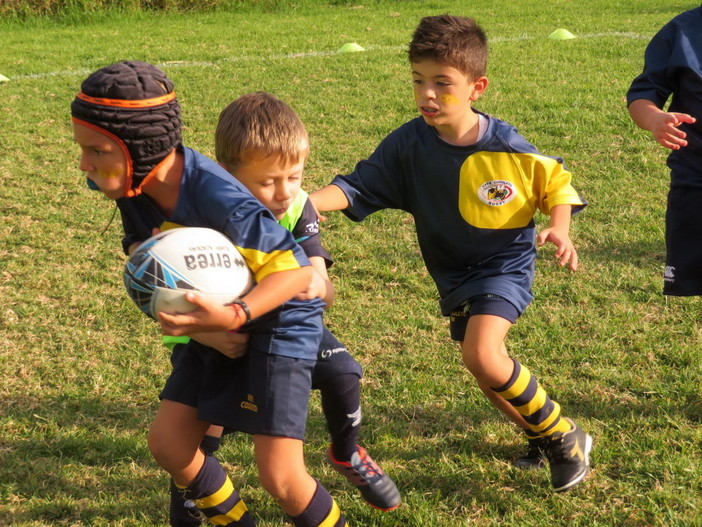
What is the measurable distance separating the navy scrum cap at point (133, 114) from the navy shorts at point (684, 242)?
2.31 meters

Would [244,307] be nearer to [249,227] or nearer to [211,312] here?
[211,312]

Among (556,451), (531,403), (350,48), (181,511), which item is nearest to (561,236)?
(531,403)

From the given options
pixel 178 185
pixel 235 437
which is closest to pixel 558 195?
pixel 178 185

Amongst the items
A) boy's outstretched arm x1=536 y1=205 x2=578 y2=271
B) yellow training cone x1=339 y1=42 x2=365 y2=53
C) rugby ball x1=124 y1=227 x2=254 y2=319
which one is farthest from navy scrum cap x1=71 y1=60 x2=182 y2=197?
yellow training cone x1=339 y1=42 x2=365 y2=53

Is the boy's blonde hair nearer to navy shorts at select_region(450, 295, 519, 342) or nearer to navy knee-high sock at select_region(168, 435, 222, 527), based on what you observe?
navy shorts at select_region(450, 295, 519, 342)

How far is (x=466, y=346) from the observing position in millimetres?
3463

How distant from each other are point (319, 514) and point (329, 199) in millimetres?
1328

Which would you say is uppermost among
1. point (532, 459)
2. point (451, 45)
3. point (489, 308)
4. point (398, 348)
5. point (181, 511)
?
point (451, 45)

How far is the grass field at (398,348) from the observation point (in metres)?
3.58

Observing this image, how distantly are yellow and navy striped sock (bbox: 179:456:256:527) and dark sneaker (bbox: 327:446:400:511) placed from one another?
0.48 meters

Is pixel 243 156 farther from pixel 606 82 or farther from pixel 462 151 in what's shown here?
pixel 606 82

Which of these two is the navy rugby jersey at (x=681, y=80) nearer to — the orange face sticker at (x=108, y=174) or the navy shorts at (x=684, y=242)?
the navy shorts at (x=684, y=242)

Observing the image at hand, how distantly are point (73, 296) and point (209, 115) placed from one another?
432cm

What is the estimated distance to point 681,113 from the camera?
148 inches
